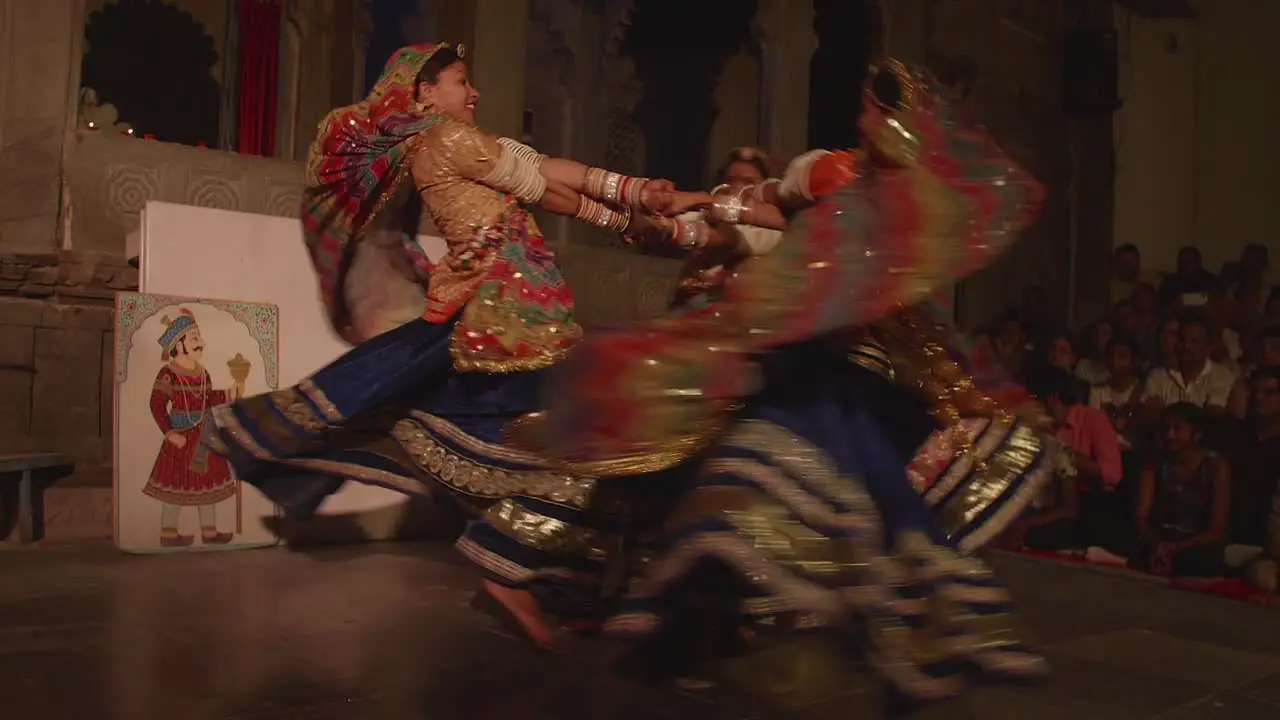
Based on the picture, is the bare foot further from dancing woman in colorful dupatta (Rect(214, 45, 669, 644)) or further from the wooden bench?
the wooden bench

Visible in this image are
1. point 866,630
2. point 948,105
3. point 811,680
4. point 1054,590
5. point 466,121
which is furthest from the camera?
point 1054,590

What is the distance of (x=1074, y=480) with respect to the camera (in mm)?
4285

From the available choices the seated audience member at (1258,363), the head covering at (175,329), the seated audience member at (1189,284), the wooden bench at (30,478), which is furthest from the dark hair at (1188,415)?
the wooden bench at (30,478)

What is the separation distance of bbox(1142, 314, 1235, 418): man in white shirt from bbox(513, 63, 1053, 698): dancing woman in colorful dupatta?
3267mm

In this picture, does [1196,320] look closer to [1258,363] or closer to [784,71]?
[1258,363]

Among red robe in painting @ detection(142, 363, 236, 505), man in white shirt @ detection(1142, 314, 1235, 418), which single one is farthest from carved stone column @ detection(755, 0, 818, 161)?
red robe in painting @ detection(142, 363, 236, 505)

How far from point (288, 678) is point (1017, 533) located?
334 cm

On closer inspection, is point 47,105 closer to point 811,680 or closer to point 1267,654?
point 811,680

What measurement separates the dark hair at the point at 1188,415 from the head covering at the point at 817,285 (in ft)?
9.13

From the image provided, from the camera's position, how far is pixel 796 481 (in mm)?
1539

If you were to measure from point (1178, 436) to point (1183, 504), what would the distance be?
0.26m

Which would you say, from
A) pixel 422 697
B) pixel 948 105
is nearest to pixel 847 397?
pixel 948 105

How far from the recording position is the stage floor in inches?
75.1

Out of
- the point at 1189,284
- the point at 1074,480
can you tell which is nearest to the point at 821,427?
the point at 1074,480
